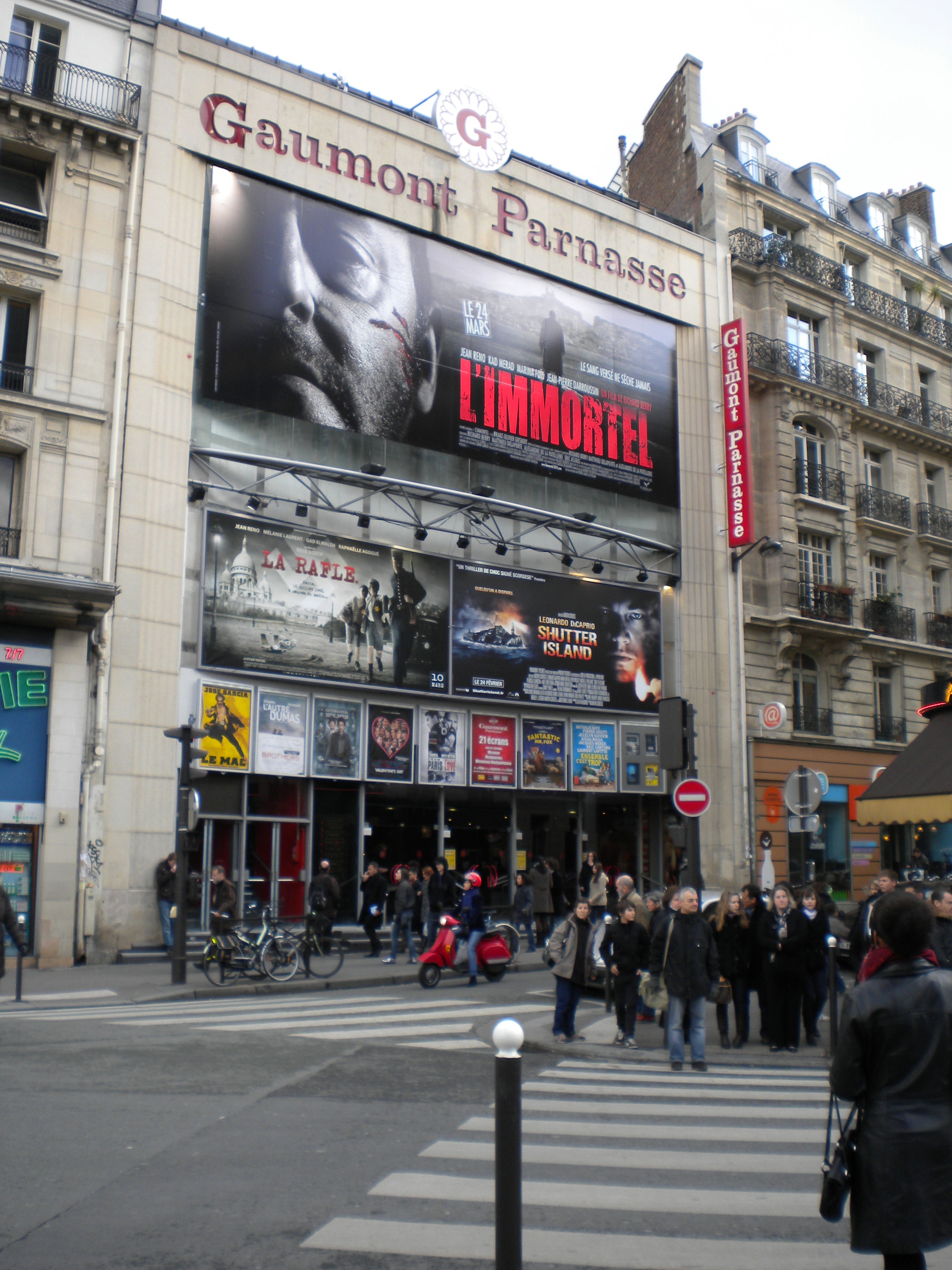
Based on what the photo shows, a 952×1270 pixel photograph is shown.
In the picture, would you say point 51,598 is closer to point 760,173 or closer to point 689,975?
point 689,975

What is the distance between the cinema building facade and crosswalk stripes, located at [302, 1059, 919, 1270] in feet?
44.3

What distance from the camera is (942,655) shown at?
3584 cm

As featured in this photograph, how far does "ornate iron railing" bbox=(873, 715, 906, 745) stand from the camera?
3391cm

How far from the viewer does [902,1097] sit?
366 cm

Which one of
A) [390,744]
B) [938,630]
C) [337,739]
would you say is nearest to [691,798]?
[337,739]

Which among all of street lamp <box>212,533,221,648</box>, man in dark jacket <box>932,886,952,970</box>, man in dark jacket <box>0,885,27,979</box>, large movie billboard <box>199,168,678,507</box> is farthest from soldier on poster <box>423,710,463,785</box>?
man in dark jacket <box>932,886,952,970</box>

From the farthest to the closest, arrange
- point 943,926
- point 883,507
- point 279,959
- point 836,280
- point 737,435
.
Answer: point 836,280 → point 883,507 → point 737,435 → point 279,959 → point 943,926

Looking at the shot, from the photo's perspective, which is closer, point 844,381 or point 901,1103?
point 901,1103

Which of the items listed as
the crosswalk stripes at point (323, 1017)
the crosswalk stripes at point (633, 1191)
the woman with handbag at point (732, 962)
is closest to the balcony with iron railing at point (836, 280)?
the crosswalk stripes at point (323, 1017)

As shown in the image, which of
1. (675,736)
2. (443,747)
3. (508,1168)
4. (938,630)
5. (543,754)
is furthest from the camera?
(938,630)

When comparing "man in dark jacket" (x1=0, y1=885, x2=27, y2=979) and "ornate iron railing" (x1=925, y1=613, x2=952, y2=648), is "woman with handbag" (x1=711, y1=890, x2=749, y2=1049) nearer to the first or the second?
"man in dark jacket" (x1=0, y1=885, x2=27, y2=979)

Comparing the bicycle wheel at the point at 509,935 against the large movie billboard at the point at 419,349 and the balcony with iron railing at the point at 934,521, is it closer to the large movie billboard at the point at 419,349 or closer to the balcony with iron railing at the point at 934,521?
the large movie billboard at the point at 419,349

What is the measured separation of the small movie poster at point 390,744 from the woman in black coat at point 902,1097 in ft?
67.7

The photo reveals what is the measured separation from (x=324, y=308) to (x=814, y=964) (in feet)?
55.9
